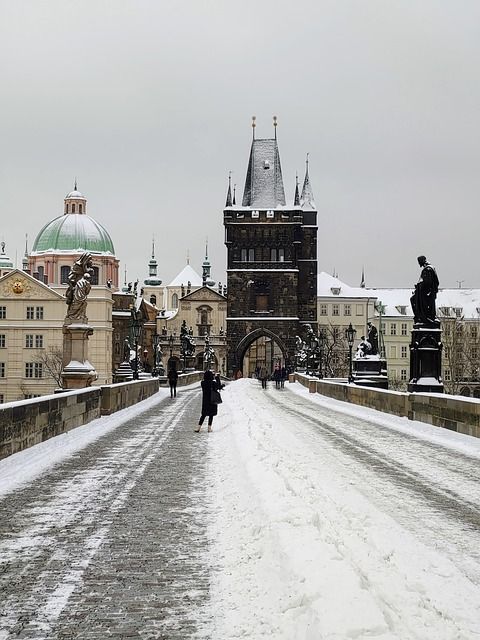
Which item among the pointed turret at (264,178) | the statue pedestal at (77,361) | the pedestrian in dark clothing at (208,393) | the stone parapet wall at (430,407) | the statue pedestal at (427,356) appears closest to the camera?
the stone parapet wall at (430,407)

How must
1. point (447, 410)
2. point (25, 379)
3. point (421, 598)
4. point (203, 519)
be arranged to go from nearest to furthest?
point (421, 598)
point (203, 519)
point (447, 410)
point (25, 379)

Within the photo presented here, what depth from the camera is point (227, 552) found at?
7.42 metres

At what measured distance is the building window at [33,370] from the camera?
103000 millimetres

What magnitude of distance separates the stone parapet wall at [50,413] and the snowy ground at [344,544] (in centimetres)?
303

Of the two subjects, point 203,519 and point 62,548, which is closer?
point 62,548

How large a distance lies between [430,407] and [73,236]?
353ft

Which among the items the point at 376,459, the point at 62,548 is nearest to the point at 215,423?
the point at 376,459

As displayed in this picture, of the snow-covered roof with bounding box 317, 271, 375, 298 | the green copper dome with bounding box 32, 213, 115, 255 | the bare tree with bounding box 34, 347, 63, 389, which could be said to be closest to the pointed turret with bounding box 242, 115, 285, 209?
the green copper dome with bounding box 32, 213, 115, 255

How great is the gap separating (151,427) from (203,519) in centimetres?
1305

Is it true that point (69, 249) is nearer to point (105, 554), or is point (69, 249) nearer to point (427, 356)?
point (427, 356)

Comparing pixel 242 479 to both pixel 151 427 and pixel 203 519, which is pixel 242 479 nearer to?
pixel 203 519

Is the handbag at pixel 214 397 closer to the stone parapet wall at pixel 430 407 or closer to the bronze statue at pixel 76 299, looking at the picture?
the stone parapet wall at pixel 430 407

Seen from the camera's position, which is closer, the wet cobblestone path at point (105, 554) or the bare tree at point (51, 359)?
the wet cobblestone path at point (105, 554)

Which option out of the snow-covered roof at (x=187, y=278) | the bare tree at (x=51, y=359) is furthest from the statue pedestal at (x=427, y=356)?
the snow-covered roof at (x=187, y=278)
